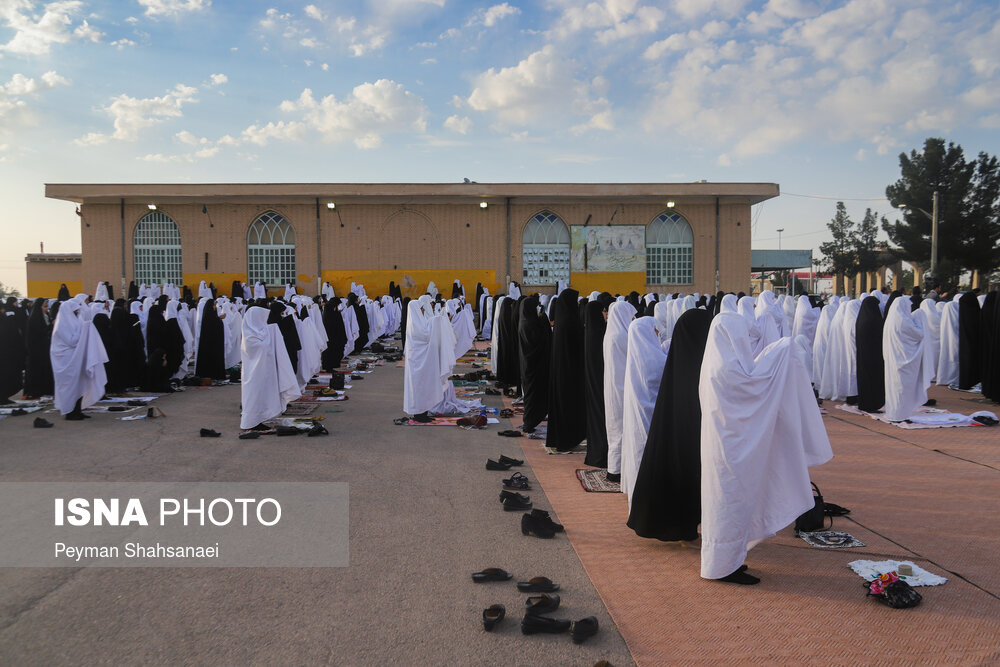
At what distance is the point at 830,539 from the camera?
4465 mm

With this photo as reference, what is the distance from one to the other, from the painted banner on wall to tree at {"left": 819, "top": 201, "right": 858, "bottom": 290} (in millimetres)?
23045

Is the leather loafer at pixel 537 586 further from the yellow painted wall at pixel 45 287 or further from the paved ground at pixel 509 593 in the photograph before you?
the yellow painted wall at pixel 45 287

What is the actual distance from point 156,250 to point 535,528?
89.9 feet

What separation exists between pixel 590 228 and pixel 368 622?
2552 centimetres

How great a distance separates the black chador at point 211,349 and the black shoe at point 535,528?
9.96 meters

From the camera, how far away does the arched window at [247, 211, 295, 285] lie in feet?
89.5

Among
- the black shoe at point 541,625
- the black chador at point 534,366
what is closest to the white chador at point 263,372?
the black chador at point 534,366

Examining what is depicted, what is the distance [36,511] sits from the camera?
499 centimetres

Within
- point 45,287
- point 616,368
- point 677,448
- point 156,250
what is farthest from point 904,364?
point 45,287

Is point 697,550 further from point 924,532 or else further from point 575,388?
point 575,388

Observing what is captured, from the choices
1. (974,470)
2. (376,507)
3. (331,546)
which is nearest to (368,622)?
(331,546)

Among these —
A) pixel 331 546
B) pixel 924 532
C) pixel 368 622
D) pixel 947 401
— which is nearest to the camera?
pixel 368 622

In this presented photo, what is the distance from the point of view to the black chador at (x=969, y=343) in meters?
10.9

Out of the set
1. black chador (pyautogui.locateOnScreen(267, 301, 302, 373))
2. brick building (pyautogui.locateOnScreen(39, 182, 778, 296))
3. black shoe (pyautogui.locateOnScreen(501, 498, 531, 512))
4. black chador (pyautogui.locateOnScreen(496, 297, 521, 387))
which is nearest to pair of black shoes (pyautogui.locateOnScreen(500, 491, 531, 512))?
black shoe (pyautogui.locateOnScreen(501, 498, 531, 512))
